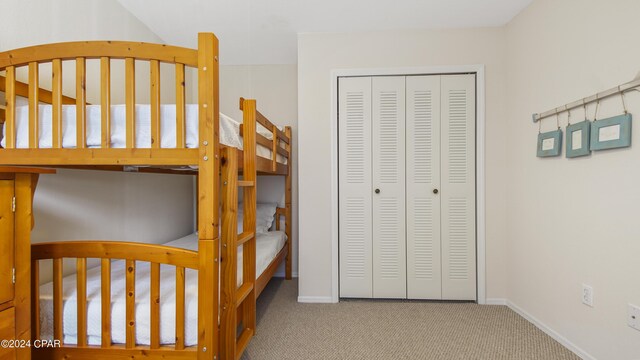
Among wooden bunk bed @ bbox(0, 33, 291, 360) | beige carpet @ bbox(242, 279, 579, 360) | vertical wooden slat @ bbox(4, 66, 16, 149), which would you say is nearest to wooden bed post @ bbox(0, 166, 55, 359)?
wooden bunk bed @ bbox(0, 33, 291, 360)

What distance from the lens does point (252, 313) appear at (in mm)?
1807

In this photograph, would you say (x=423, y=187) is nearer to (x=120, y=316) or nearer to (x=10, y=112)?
(x=120, y=316)

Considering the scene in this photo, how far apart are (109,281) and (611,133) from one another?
2353 mm

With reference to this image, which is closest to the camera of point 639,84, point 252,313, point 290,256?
point 639,84

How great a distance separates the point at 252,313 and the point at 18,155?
132 centimetres

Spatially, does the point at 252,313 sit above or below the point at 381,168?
below

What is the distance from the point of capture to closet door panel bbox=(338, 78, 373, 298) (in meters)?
2.51

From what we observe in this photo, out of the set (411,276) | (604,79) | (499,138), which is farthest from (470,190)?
(604,79)

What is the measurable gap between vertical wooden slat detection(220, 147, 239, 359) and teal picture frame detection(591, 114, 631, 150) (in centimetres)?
177

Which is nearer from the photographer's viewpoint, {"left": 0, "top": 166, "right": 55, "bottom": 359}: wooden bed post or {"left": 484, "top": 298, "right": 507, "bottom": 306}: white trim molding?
{"left": 0, "top": 166, "right": 55, "bottom": 359}: wooden bed post

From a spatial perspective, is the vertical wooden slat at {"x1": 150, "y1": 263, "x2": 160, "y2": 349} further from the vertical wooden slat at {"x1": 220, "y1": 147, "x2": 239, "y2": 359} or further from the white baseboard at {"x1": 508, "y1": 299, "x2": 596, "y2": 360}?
the white baseboard at {"x1": 508, "y1": 299, "x2": 596, "y2": 360}

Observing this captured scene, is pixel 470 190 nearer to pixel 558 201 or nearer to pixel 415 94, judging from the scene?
pixel 558 201

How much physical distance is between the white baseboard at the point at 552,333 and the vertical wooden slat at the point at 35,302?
2.64 m

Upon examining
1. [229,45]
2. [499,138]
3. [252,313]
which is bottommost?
[252,313]
